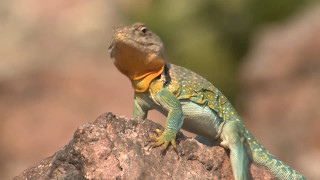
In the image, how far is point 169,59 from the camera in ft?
74.3

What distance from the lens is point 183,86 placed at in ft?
25.6

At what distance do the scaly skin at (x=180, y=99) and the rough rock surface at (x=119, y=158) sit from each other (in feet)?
1.31

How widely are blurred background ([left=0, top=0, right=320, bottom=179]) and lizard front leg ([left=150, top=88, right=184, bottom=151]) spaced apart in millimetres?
8650

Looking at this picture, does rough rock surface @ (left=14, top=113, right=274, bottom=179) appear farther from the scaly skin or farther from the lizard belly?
Result: the lizard belly

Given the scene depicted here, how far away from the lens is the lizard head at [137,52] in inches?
295

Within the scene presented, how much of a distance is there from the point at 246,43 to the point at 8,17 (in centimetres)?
864

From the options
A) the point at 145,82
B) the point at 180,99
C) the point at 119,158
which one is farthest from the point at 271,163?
the point at 119,158

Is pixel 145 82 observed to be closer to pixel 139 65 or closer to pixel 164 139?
pixel 139 65

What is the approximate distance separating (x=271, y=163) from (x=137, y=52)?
6.51ft

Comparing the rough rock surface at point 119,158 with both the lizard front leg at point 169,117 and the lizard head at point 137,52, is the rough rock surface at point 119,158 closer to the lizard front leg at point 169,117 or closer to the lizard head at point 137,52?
the lizard front leg at point 169,117

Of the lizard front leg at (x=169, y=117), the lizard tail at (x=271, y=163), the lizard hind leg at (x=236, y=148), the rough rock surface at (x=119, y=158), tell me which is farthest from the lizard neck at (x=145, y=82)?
the lizard tail at (x=271, y=163)

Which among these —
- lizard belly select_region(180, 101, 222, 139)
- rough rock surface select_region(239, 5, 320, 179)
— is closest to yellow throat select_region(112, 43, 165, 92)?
lizard belly select_region(180, 101, 222, 139)

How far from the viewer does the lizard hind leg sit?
733 centimetres

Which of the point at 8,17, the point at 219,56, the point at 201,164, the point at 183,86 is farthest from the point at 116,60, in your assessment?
the point at 8,17
